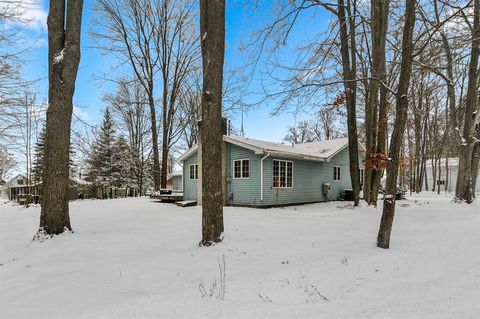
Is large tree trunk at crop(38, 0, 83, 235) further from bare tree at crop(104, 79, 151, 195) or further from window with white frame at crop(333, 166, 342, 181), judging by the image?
bare tree at crop(104, 79, 151, 195)

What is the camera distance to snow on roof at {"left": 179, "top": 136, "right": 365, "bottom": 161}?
13.1 m

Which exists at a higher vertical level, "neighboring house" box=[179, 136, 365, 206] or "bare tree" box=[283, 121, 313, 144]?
"bare tree" box=[283, 121, 313, 144]

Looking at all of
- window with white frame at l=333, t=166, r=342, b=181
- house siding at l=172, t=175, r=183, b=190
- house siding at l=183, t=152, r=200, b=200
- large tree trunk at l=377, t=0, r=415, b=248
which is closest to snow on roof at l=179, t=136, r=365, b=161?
house siding at l=183, t=152, r=200, b=200

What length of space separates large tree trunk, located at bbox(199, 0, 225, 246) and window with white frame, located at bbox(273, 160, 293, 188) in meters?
8.86

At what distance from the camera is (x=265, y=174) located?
13.3 metres

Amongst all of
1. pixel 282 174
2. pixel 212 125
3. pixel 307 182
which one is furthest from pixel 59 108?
pixel 307 182

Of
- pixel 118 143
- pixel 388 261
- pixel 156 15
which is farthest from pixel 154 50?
pixel 388 261

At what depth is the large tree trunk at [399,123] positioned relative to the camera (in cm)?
493

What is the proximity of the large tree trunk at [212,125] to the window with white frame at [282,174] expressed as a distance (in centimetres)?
886

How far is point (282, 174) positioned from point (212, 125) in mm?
9569

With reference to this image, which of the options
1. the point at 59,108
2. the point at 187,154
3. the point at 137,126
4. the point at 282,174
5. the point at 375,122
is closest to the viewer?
the point at 59,108

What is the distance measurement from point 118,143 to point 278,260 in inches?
1080

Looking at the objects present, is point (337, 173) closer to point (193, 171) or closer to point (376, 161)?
point (376, 161)

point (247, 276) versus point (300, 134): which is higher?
point (300, 134)
